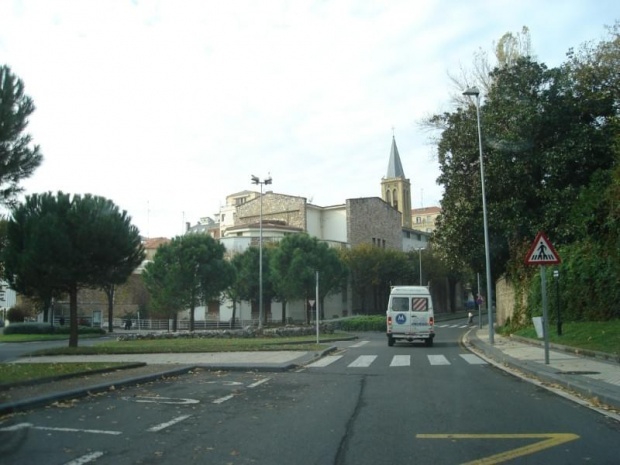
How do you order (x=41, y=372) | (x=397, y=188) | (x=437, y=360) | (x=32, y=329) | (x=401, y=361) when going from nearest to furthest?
(x=41, y=372) → (x=401, y=361) → (x=437, y=360) → (x=32, y=329) → (x=397, y=188)

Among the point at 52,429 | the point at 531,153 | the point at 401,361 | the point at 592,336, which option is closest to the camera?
the point at 52,429

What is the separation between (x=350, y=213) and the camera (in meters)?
79.8

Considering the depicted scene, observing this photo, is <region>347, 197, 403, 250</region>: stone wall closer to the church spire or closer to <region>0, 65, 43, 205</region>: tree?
the church spire

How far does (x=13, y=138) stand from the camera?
38.8 feet

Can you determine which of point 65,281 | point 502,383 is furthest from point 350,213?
point 502,383

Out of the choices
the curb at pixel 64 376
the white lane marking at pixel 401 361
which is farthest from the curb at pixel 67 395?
the white lane marking at pixel 401 361

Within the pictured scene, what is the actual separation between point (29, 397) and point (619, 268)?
18.4 meters

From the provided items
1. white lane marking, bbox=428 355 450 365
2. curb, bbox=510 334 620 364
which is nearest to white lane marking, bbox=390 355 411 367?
white lane marking, bbox=428 355 450 365

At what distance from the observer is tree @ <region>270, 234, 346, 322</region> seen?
179ft

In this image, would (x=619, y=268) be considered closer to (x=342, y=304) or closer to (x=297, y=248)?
Answer: (x=297, y=248)

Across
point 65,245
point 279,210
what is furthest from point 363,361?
point 279,210

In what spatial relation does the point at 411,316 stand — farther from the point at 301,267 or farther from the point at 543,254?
the point at 301,267

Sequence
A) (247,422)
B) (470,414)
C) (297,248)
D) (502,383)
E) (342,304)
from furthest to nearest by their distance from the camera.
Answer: (342,304)
(297,248)
(502,383)
(470,414)
(247,422)

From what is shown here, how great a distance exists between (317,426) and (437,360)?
1113 centimetres
